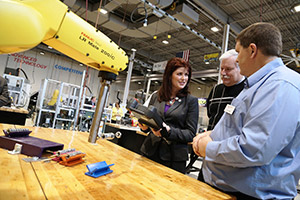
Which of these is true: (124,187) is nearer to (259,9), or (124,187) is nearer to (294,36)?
(259,9)

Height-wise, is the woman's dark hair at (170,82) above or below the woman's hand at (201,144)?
above

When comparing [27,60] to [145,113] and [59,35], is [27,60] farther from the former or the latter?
[59,35]

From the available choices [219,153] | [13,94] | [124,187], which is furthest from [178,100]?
[13,94]

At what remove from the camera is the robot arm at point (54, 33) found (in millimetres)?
524

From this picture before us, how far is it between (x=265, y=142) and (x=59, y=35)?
31.4 inches

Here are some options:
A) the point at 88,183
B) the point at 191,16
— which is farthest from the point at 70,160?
the point at 191,16

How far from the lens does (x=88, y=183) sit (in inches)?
28.8

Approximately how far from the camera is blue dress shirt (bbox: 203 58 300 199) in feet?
2.27

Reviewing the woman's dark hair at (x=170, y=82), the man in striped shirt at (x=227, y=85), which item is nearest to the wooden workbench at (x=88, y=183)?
the woman's dark hair at (x=170, y=82)

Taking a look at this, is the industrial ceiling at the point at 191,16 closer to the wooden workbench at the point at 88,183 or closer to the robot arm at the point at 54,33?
the robot arm at the point at 54,33

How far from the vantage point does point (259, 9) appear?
278 inches

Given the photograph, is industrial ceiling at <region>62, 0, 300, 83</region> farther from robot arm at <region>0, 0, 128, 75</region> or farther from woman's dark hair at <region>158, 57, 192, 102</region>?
robot arm at <region>0, 0, 128, 75</region>

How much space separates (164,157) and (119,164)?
55 cm

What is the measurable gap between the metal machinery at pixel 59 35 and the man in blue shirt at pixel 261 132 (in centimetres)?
57
